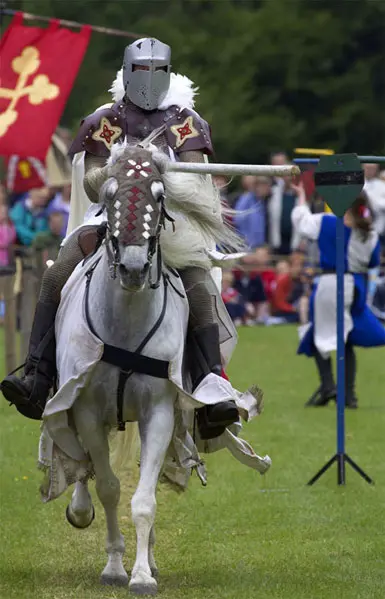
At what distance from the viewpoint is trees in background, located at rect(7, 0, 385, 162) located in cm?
4141

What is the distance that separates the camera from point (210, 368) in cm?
909

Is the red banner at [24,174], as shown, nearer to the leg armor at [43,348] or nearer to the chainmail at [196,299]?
the leg armor at [43,348]

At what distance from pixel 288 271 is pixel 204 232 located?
1714 cm

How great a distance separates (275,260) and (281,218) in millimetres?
685

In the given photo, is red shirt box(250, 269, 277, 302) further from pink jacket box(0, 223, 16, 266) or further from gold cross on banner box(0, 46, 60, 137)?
gold cross on banner box(0, 46, 60, 137)

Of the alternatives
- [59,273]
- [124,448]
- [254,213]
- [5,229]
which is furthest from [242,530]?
[254,213]

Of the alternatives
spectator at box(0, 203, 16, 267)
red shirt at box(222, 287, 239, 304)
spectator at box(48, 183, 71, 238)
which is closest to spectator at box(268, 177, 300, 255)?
red shirt at box(222, 287, 239, 304)

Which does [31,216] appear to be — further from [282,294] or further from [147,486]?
[147,486]

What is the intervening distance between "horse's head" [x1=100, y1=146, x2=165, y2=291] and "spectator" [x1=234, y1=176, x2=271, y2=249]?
17.9 meters

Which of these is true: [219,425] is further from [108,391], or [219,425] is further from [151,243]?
[151,243]

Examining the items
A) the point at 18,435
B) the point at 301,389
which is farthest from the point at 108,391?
the point at 301,389

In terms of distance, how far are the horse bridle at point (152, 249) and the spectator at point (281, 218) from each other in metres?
18.0

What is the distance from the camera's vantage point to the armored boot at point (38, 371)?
919cm

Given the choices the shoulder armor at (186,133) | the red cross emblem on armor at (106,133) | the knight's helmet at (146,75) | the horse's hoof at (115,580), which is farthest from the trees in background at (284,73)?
the horse's hoof at (115,580)
